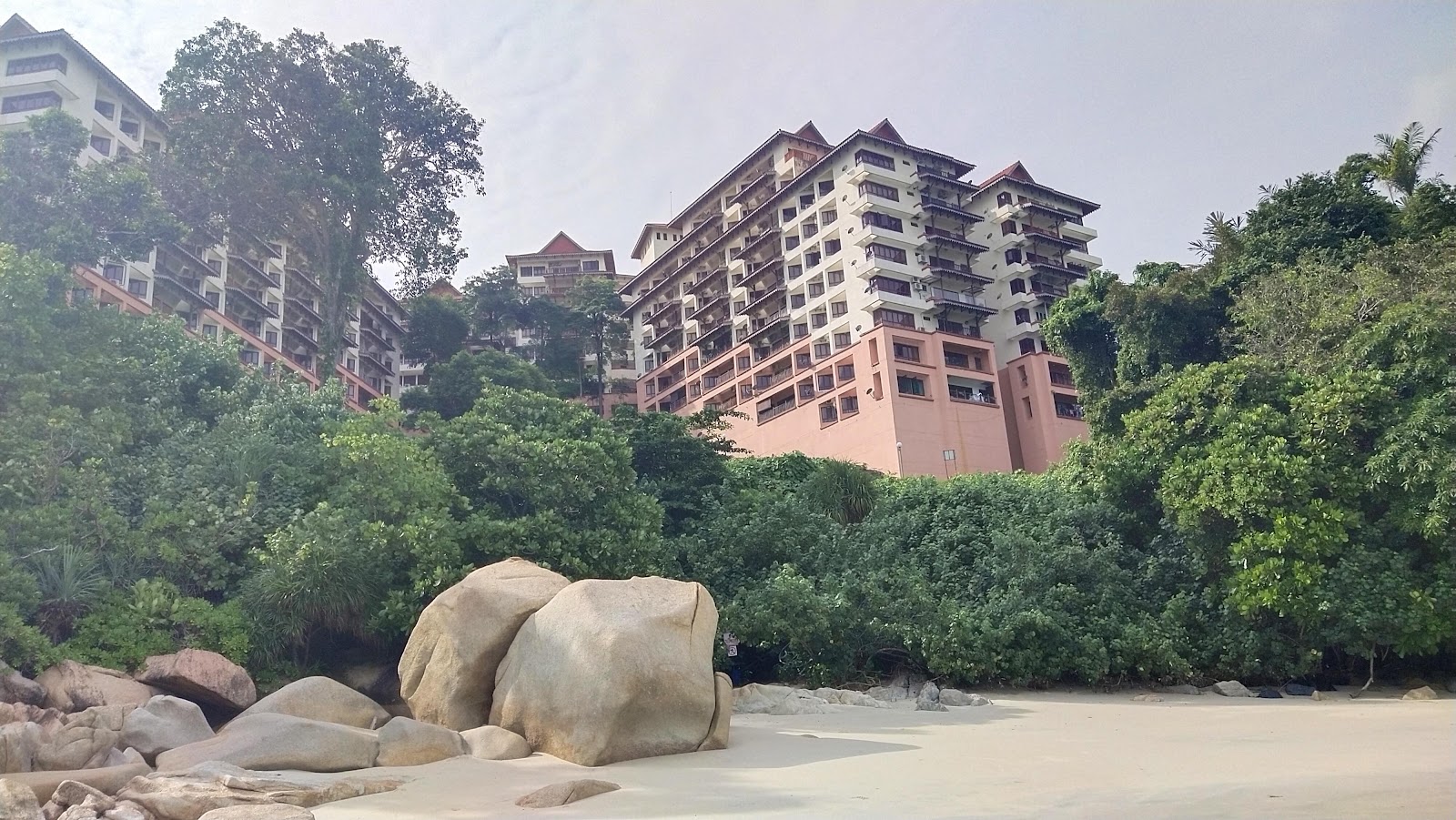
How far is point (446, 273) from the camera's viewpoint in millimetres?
36531

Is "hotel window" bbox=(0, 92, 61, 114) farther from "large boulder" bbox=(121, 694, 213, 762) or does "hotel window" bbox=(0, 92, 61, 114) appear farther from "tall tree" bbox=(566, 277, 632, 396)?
"large boulder" bbox=(121, 694, 213, 762)

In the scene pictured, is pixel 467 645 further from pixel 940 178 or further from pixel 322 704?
pixel 940 178

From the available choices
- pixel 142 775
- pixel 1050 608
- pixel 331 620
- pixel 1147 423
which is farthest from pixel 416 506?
pixel 1147 423

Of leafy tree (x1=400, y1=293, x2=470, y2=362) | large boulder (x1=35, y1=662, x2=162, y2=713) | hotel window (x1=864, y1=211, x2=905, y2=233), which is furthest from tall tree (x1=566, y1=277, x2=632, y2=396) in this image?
large boulder (x1=35, y1=662, x2=162, y2=713)

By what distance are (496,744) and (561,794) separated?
9.63ft

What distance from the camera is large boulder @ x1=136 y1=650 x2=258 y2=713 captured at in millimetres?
13070

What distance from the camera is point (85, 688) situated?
40.5 feet

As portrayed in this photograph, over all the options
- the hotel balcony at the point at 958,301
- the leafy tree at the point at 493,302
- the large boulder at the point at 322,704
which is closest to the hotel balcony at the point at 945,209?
the hotel balcony at the point at 958,301

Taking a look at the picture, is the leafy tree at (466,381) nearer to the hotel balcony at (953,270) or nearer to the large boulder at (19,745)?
the hotel balcony at (953,270)

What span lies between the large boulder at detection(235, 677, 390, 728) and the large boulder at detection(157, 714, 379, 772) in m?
1.19

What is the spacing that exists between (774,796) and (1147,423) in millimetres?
15792

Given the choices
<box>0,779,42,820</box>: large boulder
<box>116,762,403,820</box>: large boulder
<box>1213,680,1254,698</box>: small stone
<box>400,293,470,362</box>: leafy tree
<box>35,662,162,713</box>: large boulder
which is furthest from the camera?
<box>400,293,470,362</box>: leafy tree

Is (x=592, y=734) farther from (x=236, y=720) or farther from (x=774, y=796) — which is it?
(x=236, y=720)

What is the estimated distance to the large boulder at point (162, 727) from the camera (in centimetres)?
1037
